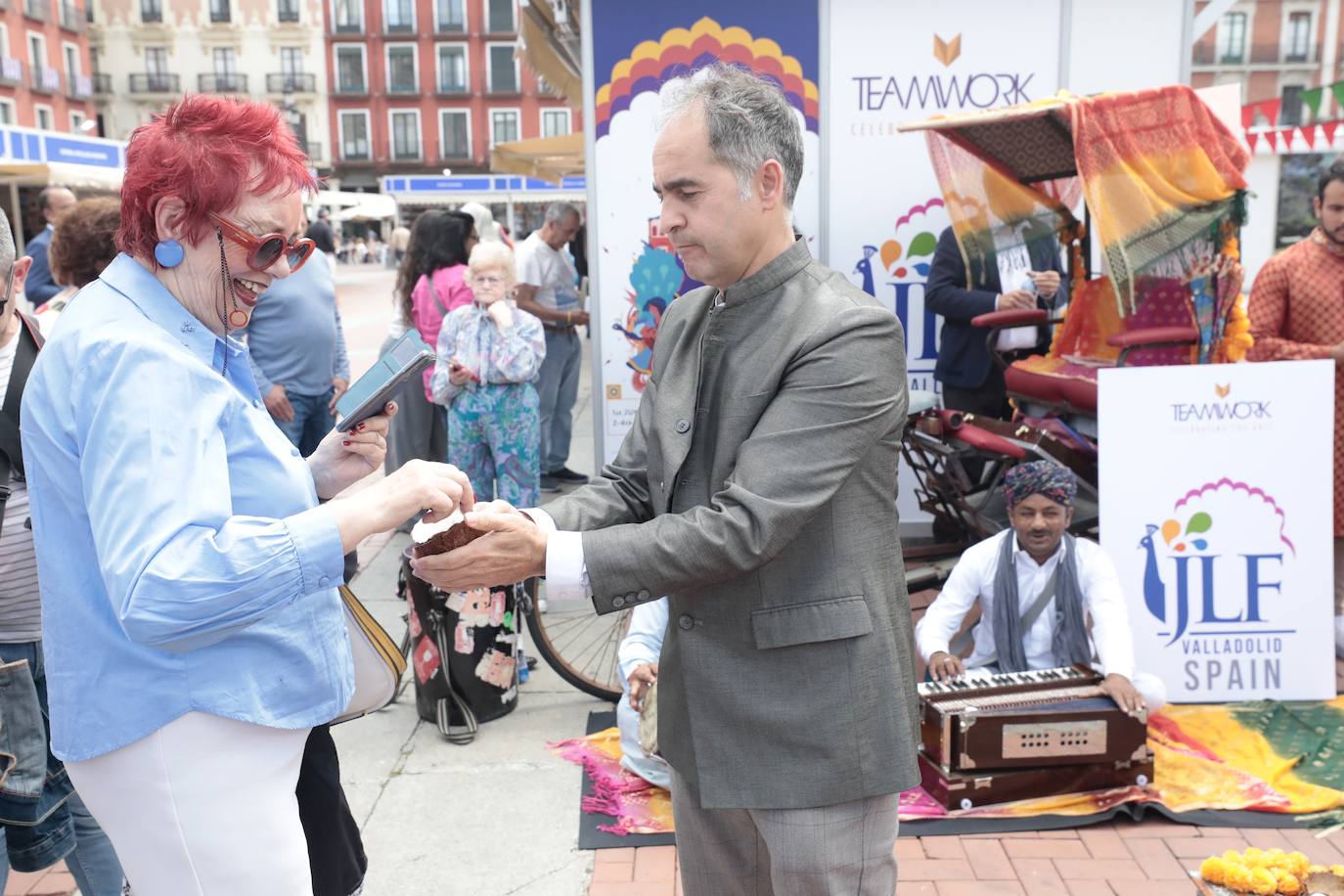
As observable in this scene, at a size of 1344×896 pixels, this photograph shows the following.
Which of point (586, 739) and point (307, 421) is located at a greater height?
point (307, 421)

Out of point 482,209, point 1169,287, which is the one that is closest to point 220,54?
point 482,209

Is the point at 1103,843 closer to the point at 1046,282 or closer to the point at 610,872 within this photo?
the point at 610,872

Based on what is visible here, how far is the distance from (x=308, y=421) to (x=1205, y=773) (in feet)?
14.0

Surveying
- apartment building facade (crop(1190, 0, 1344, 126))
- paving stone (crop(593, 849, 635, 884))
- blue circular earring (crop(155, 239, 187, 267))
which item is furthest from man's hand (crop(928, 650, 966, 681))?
apartment building facade (crop(1190, 0, 1344, 126))

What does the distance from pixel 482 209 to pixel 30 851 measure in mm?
5464

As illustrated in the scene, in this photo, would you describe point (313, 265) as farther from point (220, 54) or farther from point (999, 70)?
point (220, 54)

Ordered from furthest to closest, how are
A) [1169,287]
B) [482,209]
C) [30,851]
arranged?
1. [482,209]
2. [1169,287]
3. [30,851]

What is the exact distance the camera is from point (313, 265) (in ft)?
17.9

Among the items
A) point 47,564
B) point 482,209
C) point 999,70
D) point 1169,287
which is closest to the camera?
point 47,564

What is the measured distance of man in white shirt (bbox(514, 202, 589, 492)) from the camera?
783cm

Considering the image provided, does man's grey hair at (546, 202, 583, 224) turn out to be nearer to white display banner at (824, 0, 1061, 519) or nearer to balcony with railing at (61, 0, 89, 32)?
white display banner at (824, 0, 1061, 519)

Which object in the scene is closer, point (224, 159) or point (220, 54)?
point (224, 159)

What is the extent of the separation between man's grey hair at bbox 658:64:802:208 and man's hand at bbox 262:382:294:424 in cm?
386

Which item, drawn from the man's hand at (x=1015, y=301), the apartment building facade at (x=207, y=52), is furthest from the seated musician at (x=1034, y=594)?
the apartment building facade at (x=207, y=52)
